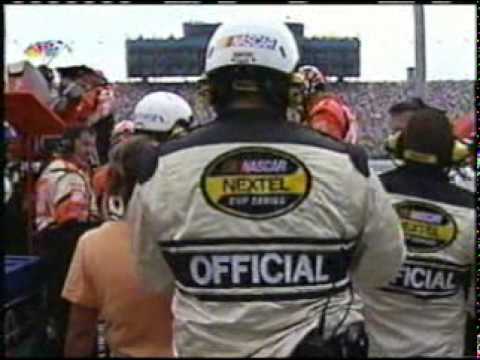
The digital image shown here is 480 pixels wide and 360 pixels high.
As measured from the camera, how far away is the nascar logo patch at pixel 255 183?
8.02ft

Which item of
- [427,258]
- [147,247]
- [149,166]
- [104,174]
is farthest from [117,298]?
[104,174]

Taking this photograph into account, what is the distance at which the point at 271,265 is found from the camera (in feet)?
7.98

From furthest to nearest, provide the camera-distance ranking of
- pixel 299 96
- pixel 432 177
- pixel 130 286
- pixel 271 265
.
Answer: pixel 432 177 → pixel 130 286 → pixel 299 96 → pixel 271 265

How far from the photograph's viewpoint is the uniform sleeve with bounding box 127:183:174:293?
8.53ft

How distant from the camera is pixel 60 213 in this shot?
4324 mm

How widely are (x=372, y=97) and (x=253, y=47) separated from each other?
345 inches

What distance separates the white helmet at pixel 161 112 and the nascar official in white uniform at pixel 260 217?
5.26ft

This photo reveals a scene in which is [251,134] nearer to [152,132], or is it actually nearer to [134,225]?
[134,225]

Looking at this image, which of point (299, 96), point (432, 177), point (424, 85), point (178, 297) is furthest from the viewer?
point (424, 85)

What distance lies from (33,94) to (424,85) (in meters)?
4.68

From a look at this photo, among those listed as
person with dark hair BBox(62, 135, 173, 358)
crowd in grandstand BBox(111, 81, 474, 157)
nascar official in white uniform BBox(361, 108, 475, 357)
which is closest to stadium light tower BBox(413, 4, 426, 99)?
crowd in grandstand BBox(111, 81, 474, 157)

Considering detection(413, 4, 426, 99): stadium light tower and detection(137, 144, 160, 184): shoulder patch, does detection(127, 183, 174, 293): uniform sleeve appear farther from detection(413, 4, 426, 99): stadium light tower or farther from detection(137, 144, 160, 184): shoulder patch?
detection(413, 4, 426, 99): stadium light tower

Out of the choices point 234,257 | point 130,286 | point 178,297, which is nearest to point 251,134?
point 234,257

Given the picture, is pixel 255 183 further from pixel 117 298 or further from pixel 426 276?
pixel 426 276
